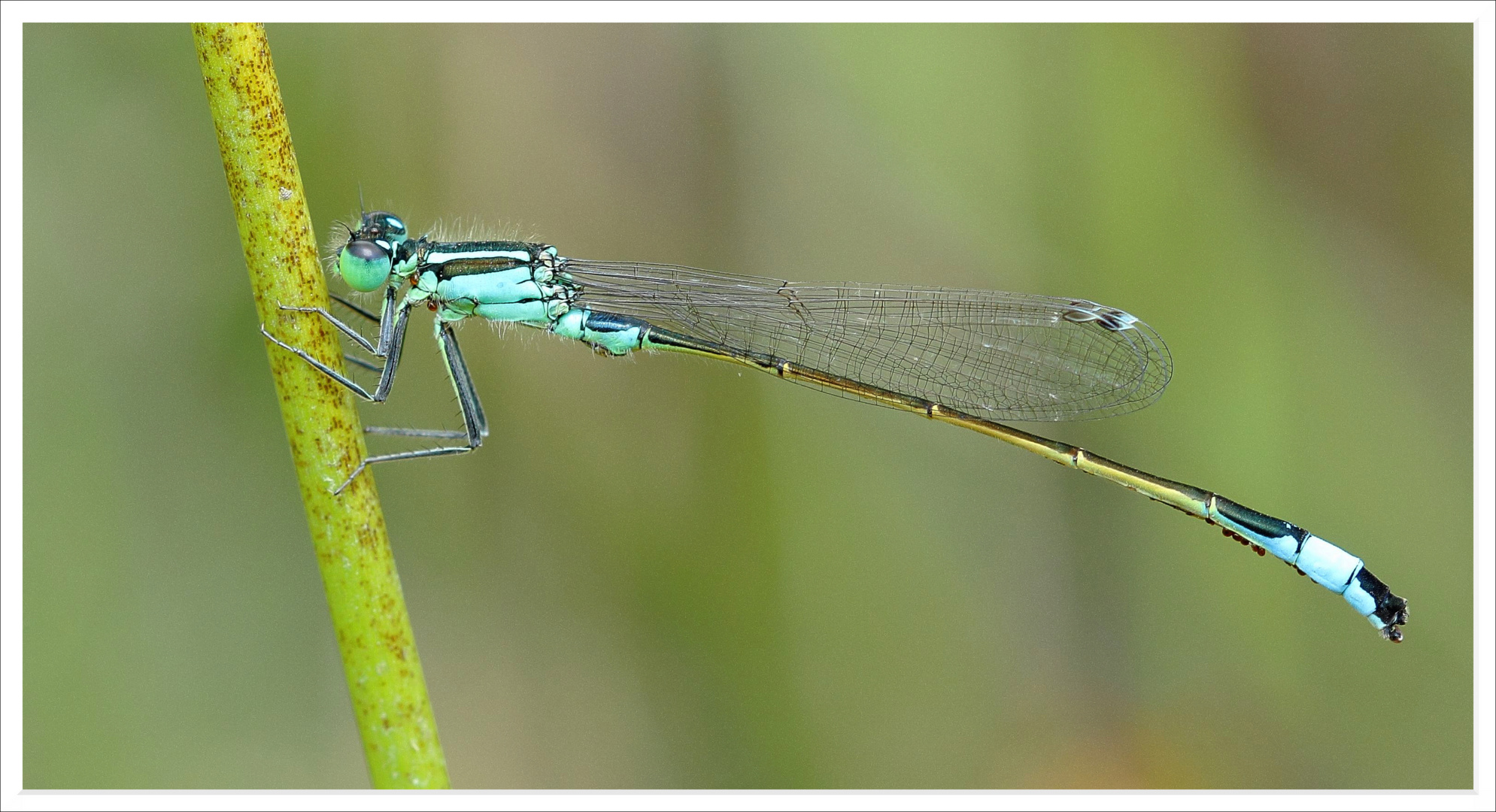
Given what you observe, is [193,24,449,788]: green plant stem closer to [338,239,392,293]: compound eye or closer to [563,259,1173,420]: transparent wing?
[338,239,392,293]: compound eye

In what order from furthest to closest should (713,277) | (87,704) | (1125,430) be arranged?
1. (1125,430)
2. (713,277)
3. (87,704)

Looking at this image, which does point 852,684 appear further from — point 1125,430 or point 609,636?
point 1125,430

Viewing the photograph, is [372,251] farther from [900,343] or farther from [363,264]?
[900,343]

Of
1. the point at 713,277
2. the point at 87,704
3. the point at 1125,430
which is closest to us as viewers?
the point at 87,704

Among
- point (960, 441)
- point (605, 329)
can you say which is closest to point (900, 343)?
point (960, 441)

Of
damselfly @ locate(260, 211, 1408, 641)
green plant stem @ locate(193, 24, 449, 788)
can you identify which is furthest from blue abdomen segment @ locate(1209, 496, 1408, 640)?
green plant stem @ locate(193, 24, 449, 788)

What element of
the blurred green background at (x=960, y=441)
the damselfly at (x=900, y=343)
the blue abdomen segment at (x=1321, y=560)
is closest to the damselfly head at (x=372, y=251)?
the damselfly at (x=900, y=343)

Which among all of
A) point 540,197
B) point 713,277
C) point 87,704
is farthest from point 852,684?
point 87,704
